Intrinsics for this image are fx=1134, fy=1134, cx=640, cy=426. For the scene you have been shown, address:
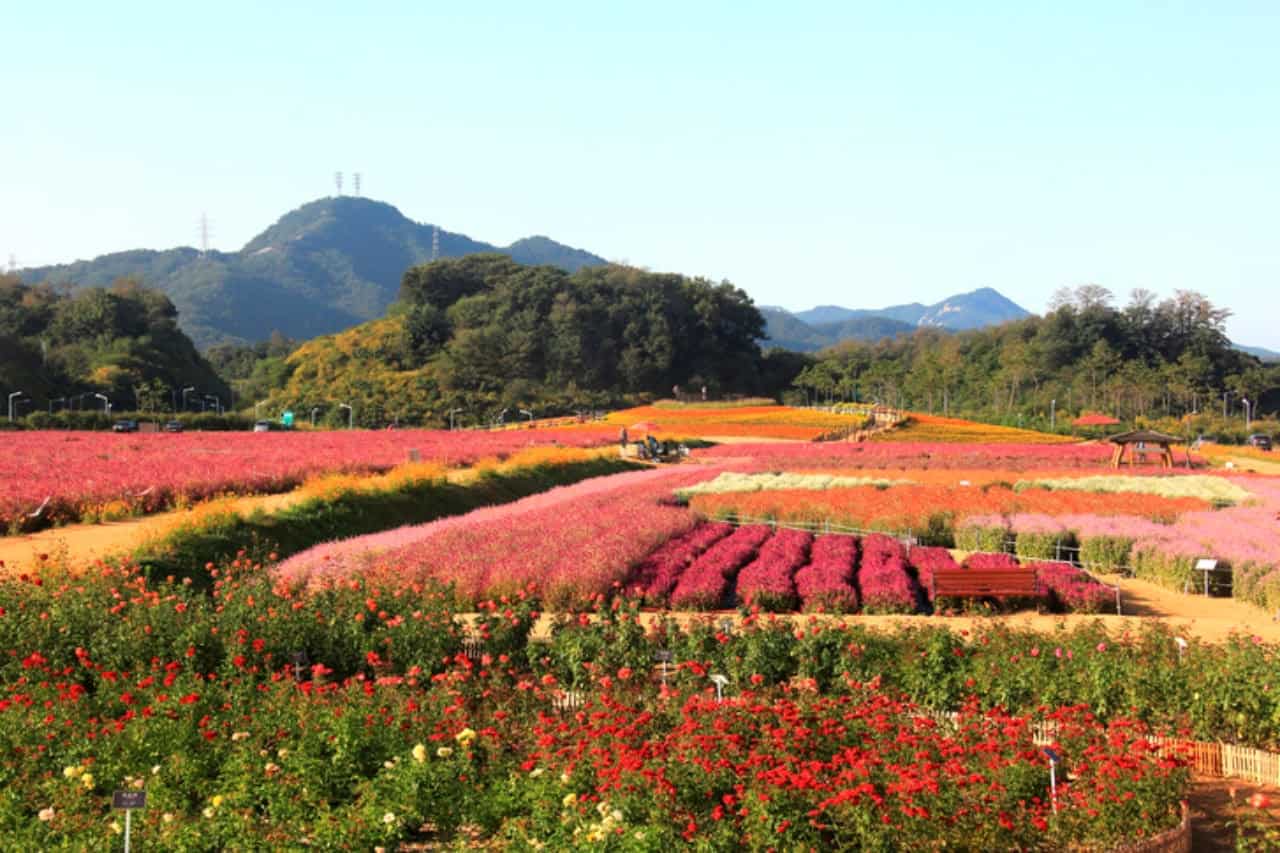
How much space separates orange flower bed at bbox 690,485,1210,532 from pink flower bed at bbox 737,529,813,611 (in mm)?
4281

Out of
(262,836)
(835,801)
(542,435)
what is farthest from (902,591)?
(542,435)

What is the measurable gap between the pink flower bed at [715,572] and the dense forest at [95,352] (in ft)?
265

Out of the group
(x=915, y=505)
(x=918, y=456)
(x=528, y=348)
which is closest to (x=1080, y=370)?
(x=528, y=348)

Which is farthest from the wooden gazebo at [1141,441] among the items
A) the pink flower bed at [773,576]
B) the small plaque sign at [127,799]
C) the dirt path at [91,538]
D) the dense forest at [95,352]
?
the dense forest at [95,352]

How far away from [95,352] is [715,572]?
101 m

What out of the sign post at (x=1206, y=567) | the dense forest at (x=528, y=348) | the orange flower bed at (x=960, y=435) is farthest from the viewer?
the dense forest at (x=528, y=348)

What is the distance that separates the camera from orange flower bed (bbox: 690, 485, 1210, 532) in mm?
25406

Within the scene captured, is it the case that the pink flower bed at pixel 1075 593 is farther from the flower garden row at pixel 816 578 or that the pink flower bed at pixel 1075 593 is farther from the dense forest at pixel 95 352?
the dense forest at pixel 95 352

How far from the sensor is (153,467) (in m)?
31.1

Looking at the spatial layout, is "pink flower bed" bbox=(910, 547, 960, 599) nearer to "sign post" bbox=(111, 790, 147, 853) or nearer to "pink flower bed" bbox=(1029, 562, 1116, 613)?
"pink flower bed" bbox=(1029, 562, 1116, 613)

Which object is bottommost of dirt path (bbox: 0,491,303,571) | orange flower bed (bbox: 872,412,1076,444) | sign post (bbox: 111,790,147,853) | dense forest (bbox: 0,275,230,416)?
orange flower bed (bbox: 872,412,1076,444)

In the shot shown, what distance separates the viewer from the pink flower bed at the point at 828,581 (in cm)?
1703

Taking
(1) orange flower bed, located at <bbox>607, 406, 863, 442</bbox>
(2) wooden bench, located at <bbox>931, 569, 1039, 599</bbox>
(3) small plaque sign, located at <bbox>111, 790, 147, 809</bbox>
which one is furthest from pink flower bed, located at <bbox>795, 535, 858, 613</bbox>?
→ (1) orange flower bed, located at <bbox>607, 406, 863, 442</bbox>

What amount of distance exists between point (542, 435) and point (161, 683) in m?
51.6
